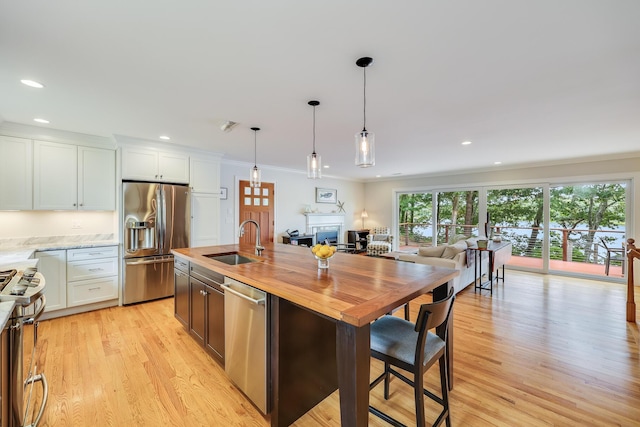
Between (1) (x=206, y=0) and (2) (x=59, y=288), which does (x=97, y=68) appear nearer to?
(1) (x=206, y=0)

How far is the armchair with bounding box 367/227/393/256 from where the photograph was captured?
23.0 ft

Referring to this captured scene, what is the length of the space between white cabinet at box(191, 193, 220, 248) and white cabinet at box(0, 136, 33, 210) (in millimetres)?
1847

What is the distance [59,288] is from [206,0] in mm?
3843

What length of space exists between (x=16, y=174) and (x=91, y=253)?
120 cm

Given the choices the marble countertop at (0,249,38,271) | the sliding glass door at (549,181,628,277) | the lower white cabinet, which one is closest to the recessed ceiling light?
the marble countertop at (0,249,38,271)

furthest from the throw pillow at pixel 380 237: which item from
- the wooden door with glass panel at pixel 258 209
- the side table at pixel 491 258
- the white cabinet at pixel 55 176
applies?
the white cabinet at pixel 55 176

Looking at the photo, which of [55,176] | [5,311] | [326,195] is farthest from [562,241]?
[55,176]

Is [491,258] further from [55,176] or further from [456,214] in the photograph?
[55,176]

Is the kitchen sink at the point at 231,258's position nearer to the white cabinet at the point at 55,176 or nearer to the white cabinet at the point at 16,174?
the white cabinet at the point at 55,176

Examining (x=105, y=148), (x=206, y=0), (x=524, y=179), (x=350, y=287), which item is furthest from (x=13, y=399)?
(x=524, y=179)

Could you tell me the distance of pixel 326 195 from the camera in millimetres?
7621

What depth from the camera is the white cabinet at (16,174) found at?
3080 mm

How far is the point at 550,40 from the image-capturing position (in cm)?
161

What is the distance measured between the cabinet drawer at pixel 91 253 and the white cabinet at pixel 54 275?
6 cm
